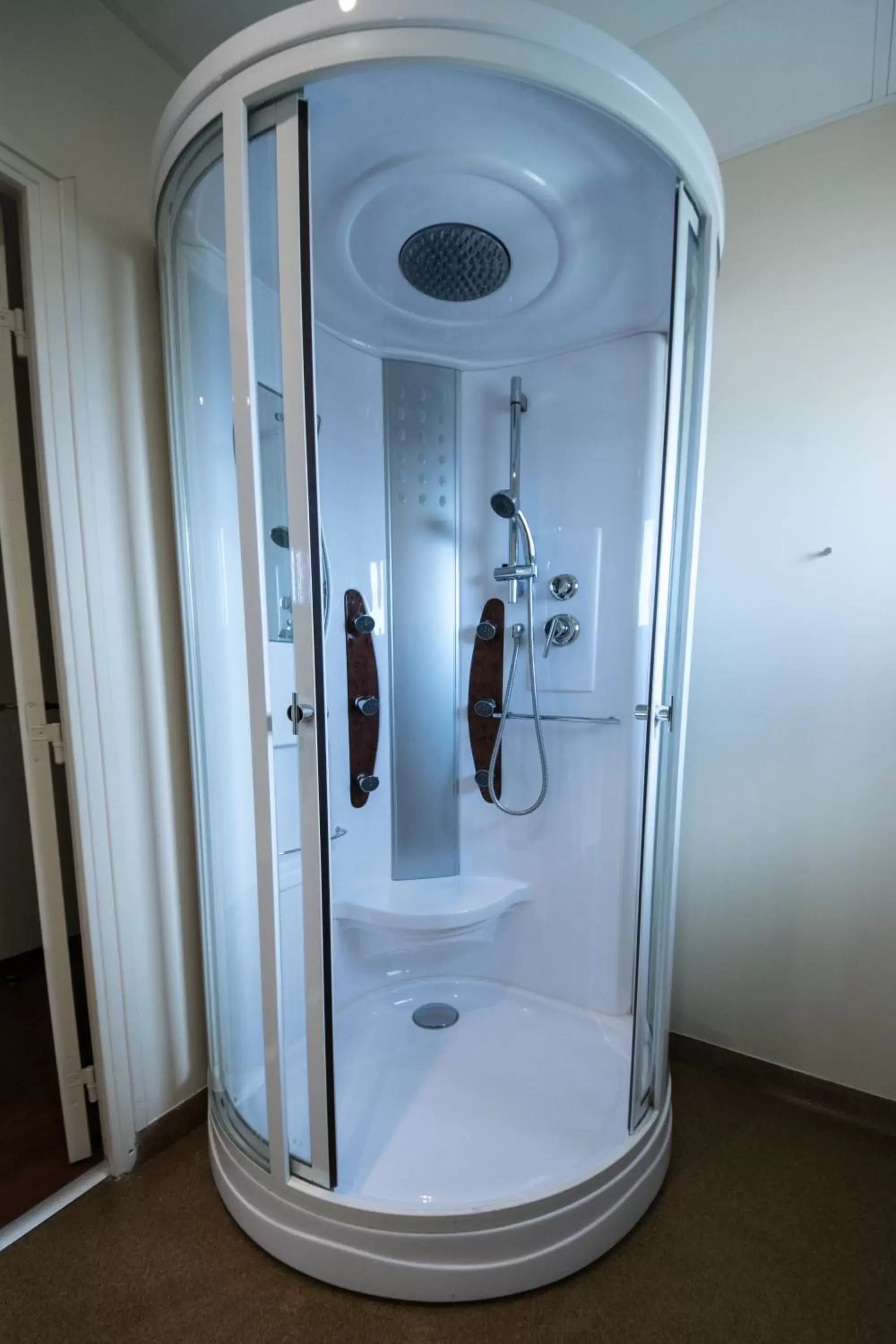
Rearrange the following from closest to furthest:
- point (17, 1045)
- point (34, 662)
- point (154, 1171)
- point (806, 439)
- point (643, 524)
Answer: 1. point (34, 662)
2. point (154, 1171)
3. point (806, 439)
4. point (643, 524)
5. point (17, 1045)

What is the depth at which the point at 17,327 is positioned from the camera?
4.00ft

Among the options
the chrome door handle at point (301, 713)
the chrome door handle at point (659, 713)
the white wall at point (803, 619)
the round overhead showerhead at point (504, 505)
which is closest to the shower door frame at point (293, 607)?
the chrome door handle at point (301, 713)

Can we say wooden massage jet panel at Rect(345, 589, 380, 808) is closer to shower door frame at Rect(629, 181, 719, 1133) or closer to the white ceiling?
shower door frame at Rect(629, 181, 719, 1133)

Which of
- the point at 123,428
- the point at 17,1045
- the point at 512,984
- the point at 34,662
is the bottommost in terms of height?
the point at 17,1045

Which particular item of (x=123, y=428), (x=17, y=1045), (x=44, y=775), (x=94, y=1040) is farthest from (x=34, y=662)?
(x=17, y=1045)

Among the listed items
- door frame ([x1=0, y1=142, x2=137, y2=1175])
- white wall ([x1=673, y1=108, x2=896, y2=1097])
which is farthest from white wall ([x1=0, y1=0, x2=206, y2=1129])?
white wall ([x1=673, y1=108, x2=896, y2=1097])

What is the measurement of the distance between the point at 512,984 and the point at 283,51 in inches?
91.8

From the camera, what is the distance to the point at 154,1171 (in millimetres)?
1396

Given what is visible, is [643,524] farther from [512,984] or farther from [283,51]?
[512,984]

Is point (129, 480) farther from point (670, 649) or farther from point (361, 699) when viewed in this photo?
point (670, 649)

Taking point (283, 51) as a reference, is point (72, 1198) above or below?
below

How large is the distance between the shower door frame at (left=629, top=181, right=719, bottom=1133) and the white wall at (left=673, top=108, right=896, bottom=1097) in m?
0.39

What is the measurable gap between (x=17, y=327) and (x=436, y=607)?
123 cm

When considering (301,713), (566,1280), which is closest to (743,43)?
(301,713)
